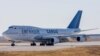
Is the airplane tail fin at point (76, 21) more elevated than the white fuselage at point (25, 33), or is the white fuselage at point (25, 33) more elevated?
the airplane tail fin at point (76, 21)

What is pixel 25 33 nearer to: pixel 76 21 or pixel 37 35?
pixel 37 35

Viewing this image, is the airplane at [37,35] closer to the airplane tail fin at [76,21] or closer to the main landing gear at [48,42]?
the main landing gear at [48,42]

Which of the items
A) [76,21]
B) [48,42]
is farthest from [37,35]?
[76,21]

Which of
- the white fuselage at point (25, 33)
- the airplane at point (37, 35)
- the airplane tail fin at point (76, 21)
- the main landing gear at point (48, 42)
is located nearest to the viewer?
the white fuselage at point (25, 33)

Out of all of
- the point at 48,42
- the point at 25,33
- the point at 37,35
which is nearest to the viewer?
the point at 25,33

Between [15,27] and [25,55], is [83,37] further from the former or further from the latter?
[25,55]

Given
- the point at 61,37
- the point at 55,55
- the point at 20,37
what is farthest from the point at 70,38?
the point at 55,55

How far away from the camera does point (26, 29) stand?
215 feet

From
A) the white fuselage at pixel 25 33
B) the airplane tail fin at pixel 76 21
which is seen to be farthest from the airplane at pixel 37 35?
the airplane tail fin at pixel 76 21

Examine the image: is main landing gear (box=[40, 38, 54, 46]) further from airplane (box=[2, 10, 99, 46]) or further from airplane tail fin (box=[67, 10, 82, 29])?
airplane tail fin (box=[67, 10, 82, 29])

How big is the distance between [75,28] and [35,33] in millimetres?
15277

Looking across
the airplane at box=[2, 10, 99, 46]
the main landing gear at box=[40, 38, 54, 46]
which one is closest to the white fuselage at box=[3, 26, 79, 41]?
the airplane at box=[2, 10, 99, 46]

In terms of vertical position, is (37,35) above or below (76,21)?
below

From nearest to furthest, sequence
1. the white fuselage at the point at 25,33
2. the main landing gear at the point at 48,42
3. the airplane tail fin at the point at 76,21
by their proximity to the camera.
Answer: the white fuselage at the point at 25,33
the main landing gear at the point at 48,42
the airplane tail fin at the point at 76,21
